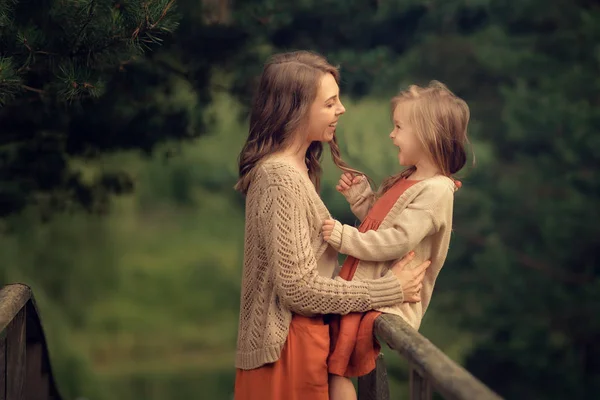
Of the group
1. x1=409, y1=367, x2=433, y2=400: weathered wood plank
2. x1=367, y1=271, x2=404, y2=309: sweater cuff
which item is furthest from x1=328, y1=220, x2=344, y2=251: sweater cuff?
x1=409, y1=367, x2=433, y2=400: weathered wood plank

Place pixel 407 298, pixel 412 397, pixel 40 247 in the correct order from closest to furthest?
pixel 412 397, pixel 407 298, pixel 40 247

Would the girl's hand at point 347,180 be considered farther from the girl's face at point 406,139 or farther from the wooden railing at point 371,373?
the wooden railing at point 371,373

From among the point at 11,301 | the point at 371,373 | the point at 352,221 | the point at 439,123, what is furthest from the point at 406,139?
the point at 352,221

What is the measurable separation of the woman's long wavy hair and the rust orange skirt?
0.37m

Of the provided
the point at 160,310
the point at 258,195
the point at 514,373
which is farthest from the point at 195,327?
the point at 258,195

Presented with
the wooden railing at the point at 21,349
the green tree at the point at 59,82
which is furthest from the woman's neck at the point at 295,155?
the wooden railing at the point at 21,349

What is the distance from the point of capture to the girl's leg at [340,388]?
2.24 m

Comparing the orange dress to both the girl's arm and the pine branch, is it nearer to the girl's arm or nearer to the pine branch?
the girl's arm

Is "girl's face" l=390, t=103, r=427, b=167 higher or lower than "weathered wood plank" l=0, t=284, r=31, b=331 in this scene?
higher

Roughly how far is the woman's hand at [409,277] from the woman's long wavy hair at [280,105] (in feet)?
Result: 1.28

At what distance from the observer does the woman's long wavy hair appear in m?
2.31

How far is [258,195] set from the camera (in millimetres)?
2254

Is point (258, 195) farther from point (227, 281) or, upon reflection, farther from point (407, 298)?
point (227, 281)

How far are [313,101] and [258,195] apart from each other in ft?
0.87
